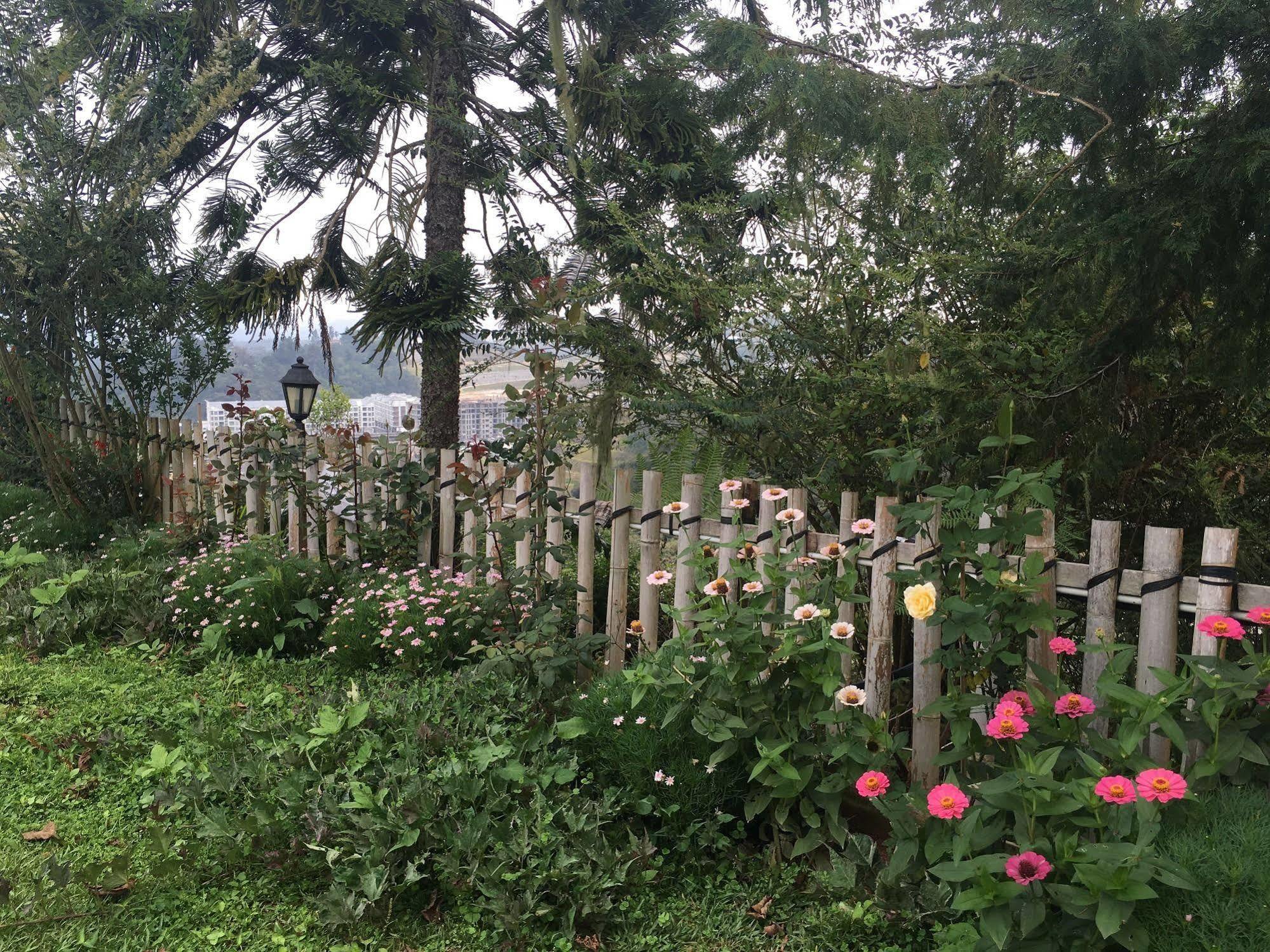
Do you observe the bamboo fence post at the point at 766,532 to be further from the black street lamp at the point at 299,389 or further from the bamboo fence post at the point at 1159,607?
the black street lamp at the point at 299,389

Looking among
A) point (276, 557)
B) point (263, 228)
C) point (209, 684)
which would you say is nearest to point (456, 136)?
point (263, 228)

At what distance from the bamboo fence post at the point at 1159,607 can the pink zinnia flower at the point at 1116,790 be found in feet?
2.31

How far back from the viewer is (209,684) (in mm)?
4066

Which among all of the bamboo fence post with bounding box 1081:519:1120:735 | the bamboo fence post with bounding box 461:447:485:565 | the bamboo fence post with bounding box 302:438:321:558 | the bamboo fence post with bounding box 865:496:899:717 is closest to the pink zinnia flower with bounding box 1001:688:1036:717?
the bamboo fence post with bounding box 1081:519:1120:735

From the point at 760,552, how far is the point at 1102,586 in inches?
43.7

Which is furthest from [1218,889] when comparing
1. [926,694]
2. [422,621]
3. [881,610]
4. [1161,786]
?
[422,621]

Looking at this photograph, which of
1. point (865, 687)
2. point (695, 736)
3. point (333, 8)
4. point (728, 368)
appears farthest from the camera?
point (333, 8)

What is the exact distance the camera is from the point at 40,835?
110 inches

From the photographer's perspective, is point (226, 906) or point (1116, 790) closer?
point (1116, 790)

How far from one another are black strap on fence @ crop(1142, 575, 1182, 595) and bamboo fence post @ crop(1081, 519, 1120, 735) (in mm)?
84

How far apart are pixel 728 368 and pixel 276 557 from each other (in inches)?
112

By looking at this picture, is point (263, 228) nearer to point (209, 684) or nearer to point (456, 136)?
point (456, 136)

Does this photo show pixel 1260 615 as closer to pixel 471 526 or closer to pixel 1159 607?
pixel 1159 607

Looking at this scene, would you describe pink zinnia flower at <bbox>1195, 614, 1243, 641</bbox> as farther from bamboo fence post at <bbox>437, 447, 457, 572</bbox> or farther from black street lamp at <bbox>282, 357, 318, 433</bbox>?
black street lamp at <bbox>282, 357, 318, 433</bbox>
